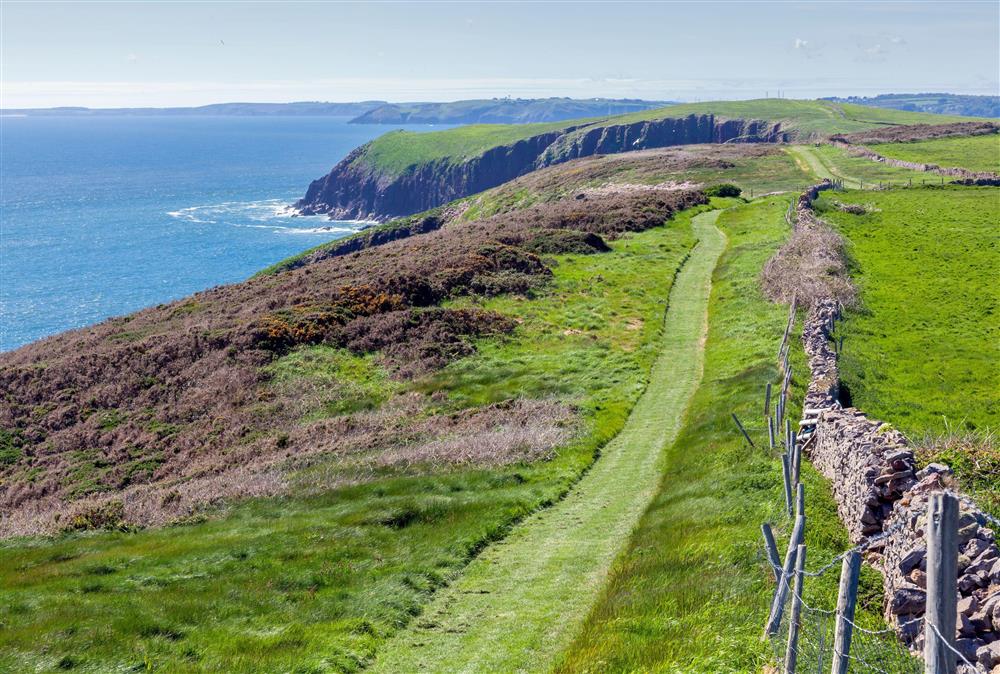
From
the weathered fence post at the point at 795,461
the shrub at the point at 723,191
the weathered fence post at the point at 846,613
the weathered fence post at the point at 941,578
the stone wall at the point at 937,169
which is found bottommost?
the weathered fence post at the point at 795,461

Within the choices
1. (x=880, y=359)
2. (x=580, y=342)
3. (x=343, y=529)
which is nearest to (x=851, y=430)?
(x=343, y=529)

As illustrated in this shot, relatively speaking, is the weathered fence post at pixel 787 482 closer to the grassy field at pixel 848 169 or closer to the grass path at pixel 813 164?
the grassy field at pixel 848 169

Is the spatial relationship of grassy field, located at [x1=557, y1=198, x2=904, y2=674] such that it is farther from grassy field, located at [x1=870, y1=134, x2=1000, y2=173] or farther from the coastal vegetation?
grassy field, located at [x1=870, y1=134, x2=1000, y2=173]

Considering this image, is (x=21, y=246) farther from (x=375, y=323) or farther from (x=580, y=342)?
(x=580, y=342)

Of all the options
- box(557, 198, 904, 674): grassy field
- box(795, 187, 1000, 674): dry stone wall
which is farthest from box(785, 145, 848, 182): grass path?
box(795, 187, 1000, 674): dry stone wall

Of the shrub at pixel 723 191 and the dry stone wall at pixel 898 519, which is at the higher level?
the shrub at pixel 723 191

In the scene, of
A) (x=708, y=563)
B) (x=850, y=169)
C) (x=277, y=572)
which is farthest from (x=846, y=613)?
(x=850, y=169)

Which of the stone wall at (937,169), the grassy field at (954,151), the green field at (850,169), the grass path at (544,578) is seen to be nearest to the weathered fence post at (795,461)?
the grass path at (544,578)

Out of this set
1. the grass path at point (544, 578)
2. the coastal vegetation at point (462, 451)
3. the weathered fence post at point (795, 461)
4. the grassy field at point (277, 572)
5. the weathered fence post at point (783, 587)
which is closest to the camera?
the weathered fence post at point (783, 587)
